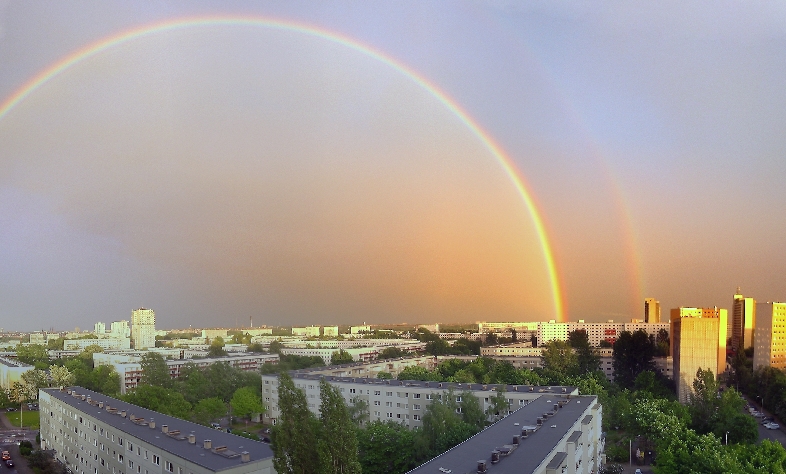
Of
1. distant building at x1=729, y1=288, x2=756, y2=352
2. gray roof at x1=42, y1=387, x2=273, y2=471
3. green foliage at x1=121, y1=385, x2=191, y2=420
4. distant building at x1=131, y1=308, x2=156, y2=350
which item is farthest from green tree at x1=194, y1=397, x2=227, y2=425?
distant building at x1=131, y1=308, x2=156, y2=350

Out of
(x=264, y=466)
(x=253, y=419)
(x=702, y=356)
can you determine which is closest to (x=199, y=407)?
(x=253, y=419)

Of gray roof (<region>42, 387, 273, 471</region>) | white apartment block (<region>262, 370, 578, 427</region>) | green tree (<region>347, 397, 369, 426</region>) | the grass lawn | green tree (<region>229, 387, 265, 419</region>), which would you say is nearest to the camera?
gray roof (<region>42, 387, 273, 471</region>)

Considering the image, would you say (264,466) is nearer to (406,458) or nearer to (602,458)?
(406,458)

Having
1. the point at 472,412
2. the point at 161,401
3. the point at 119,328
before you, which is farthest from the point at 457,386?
the point at 119,328

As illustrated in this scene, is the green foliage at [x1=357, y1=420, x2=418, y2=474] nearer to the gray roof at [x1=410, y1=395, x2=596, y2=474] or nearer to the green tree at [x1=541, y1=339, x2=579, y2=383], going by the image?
the gray roof at [x1=410, y1=395, x2=596, y2=474]

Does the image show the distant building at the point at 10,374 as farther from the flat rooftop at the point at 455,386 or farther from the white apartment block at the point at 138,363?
the flat rooftop at the point at 455,386

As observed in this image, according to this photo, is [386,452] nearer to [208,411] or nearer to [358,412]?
[358,412]
